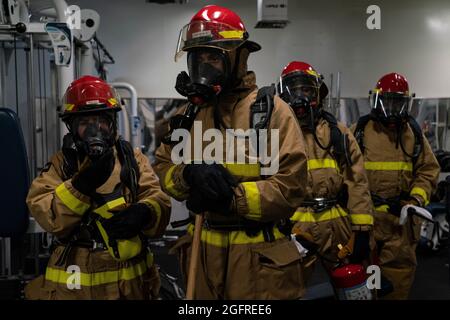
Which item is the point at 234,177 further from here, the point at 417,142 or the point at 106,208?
the point at 417,142

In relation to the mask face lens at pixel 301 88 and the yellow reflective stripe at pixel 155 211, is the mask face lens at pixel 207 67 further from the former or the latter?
the mask face lens at pixel 301 88

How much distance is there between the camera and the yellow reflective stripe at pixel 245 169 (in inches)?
65.0

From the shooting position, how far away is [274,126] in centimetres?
166

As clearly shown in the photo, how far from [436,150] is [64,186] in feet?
19.5

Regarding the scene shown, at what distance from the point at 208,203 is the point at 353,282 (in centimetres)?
143

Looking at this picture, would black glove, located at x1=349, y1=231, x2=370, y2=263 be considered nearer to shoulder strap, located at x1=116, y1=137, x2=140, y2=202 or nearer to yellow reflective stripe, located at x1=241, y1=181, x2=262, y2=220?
yellow reflective stripe, located at x1=241, y1=181, x2=262, y2=220

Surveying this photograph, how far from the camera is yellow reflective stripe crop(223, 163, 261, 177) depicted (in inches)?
65.0

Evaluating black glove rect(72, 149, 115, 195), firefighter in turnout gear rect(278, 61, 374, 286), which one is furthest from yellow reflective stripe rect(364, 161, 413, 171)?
black glove rect(72, 149, 115, 195)

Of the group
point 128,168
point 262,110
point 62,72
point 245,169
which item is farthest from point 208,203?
point 62,72

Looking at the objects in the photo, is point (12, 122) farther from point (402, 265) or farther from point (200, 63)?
point (402, 265)

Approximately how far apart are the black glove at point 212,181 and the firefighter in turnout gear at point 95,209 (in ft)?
1.36

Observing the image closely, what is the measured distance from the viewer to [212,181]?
1527mm

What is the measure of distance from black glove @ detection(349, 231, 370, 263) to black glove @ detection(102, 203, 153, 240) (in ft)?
4.77

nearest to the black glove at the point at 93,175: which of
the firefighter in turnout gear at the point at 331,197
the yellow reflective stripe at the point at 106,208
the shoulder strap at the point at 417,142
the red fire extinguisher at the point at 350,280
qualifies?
the yellow reflective stripe at the point at 106,208
